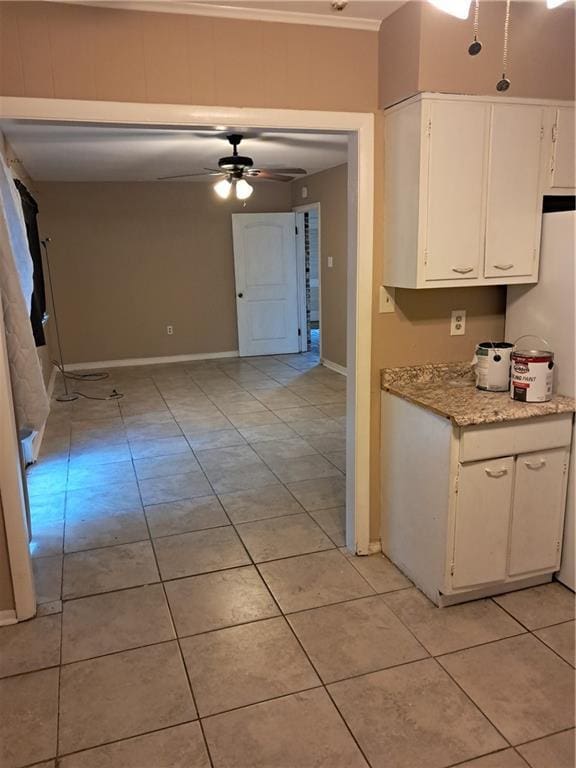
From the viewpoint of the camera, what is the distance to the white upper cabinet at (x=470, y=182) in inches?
89.5

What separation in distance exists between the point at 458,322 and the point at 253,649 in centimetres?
170

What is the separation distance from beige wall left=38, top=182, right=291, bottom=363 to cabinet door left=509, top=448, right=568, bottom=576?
5939mm

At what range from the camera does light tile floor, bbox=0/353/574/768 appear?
1.75 metres

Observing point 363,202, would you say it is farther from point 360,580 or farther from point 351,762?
point 351,762

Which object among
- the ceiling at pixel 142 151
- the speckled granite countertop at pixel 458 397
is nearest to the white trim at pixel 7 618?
the speckled granite countertop at pixel 458 397

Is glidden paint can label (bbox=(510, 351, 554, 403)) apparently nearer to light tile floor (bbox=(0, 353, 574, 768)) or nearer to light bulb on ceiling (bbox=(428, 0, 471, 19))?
light tile floor (bbox=(0, 353, 574, 768))

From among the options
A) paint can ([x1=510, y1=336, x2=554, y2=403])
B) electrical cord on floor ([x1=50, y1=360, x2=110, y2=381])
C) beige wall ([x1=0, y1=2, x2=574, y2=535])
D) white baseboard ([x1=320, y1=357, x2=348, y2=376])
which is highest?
beige wall ([x1=0, y1=2, x2=574, y2=535])

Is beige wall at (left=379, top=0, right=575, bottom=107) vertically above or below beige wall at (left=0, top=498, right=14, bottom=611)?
above

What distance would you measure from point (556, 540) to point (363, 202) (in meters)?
1.67

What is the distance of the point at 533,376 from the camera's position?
2.30 m

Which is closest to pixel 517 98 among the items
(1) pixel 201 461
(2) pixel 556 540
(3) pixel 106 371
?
(2) pixel 556 540

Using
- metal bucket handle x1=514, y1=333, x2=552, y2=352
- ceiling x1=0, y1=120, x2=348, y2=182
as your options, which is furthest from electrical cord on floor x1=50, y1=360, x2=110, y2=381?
metal bucket handle x1=514, y1=333, x2=552, y2=352

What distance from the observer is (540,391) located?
231 cm

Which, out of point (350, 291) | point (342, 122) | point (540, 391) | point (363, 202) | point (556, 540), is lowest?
point (556, 540)
